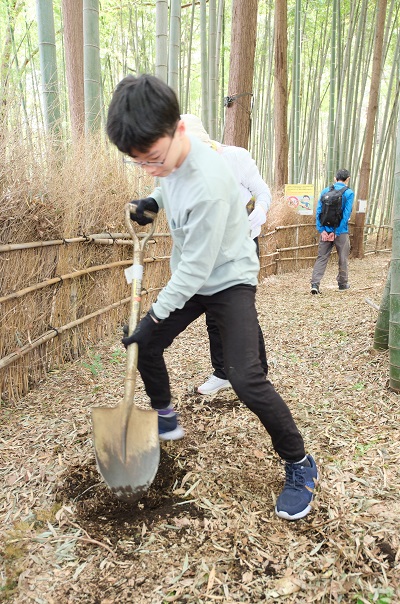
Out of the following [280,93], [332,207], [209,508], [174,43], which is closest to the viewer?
[209,508]

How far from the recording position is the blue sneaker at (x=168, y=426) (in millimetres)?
1968

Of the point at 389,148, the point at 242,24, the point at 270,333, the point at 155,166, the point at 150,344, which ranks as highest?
the point at 242,24

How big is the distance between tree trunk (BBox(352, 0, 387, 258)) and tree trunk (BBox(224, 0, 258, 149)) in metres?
5.05

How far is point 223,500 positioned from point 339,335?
7.03 feet

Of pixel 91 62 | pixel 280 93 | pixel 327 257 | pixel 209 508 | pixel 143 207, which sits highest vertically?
pixel 280 93

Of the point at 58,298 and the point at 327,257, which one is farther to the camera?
the point at 327,257

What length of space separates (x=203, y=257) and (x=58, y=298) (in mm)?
1802

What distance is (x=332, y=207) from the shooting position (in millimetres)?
5766

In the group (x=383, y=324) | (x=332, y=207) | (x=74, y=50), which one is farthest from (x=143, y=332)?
(x=74, y=50)

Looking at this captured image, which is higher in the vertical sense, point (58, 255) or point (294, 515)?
point (58, 255)

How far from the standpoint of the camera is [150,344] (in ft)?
5.73

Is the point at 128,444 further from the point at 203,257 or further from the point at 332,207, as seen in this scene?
the point at 332,207

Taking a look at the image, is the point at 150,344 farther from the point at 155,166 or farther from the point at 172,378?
the point at 172,378

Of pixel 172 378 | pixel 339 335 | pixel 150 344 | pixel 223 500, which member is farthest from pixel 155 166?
pixel 339 335
